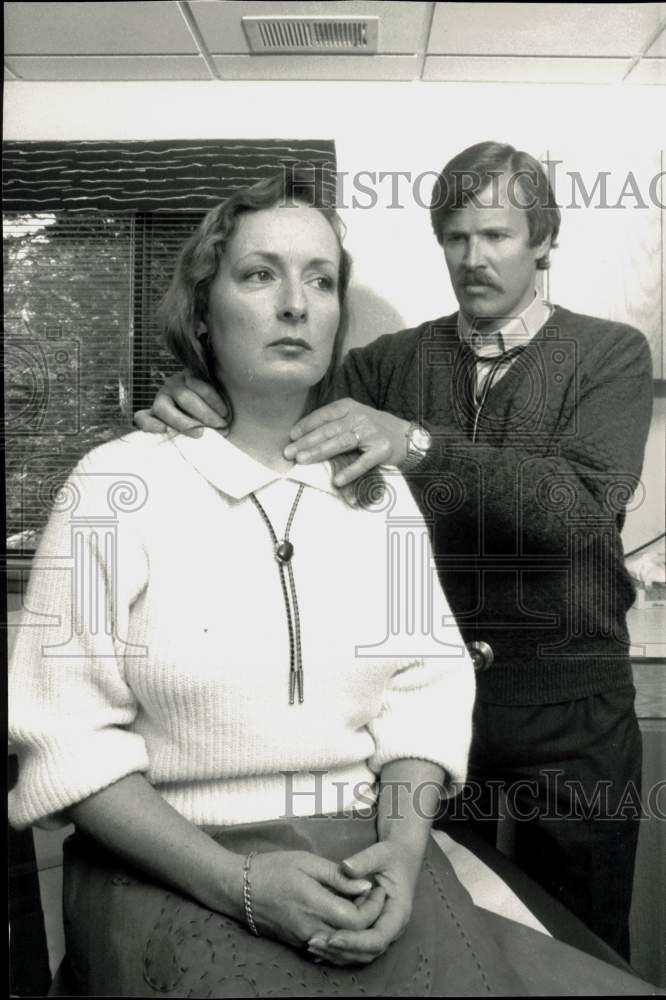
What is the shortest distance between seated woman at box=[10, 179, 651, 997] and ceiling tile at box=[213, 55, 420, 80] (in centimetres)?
13

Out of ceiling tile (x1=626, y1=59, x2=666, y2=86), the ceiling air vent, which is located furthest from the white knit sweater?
ceiling tile (x1=626, y1=59, x2=666, y2=86)

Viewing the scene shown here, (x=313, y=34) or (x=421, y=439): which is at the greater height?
(x=313, y=34)

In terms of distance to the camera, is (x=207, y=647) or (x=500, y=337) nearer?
(x=207, y=647)

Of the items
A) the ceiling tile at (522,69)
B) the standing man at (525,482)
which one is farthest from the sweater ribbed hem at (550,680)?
the ceiling tile at (522,69)

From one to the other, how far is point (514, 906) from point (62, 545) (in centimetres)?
57

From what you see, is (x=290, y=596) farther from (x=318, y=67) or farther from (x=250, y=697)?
(x=318, y=67)

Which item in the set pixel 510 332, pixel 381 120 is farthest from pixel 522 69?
pixel 510 332

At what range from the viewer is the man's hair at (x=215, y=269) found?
82 cm

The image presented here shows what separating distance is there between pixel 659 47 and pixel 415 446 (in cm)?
47

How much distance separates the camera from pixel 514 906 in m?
0.89

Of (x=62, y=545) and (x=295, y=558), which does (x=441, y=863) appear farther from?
(x=62, y=545)

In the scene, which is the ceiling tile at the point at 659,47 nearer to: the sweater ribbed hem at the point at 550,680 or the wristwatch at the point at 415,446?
the wristwatch at the point at 415,446

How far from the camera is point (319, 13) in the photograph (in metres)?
0.87

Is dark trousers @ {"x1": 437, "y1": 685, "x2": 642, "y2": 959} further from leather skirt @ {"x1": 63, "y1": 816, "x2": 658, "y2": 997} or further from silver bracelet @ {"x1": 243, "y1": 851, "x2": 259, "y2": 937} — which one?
silver bracelet @ {"x1": 243, "y1": 851, "x2": 259, "y2": 937}
